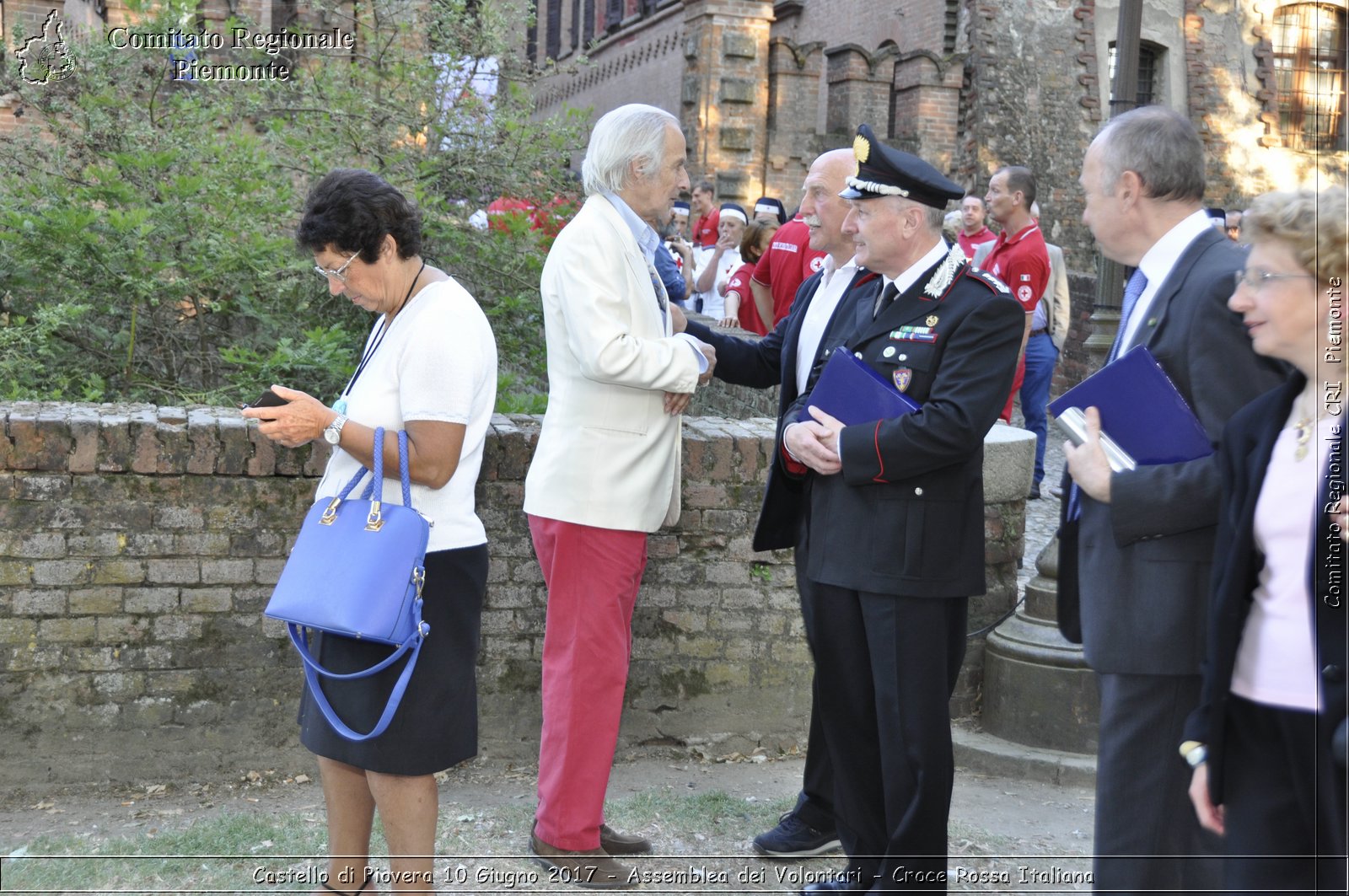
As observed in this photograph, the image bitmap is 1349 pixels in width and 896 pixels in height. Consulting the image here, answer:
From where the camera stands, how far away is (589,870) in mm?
4090

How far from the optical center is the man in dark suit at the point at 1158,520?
2.91 metres

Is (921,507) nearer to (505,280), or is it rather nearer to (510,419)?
(510,419)

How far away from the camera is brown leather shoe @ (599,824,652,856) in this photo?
169 inches

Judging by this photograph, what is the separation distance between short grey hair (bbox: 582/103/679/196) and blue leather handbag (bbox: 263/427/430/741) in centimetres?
125

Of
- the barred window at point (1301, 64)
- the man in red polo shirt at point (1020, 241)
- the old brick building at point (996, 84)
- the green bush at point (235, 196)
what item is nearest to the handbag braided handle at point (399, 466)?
the green bush at point (235, 196)

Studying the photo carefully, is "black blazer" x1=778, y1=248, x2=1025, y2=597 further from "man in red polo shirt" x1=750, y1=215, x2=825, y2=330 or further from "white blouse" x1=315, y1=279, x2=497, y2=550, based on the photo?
"man in red polo shirt" x1=750, y1=215, x2=825, y2=330

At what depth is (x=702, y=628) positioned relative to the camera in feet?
17.5

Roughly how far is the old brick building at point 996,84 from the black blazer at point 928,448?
13722 mm

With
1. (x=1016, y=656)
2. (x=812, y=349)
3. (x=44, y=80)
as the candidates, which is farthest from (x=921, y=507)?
(x=44, y=80)

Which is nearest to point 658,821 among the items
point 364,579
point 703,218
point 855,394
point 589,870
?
point 589,870

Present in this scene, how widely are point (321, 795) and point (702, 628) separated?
5.25 feet

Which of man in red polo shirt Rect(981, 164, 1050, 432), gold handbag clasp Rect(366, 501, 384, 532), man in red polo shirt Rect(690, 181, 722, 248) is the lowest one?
gold handbag clasp Rect(366, 501, 384, 532)

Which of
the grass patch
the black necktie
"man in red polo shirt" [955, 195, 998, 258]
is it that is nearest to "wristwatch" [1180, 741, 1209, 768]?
the black necktie

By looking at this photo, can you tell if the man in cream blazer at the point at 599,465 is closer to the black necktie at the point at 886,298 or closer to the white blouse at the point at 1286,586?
the black necktie at the point at 886,298
